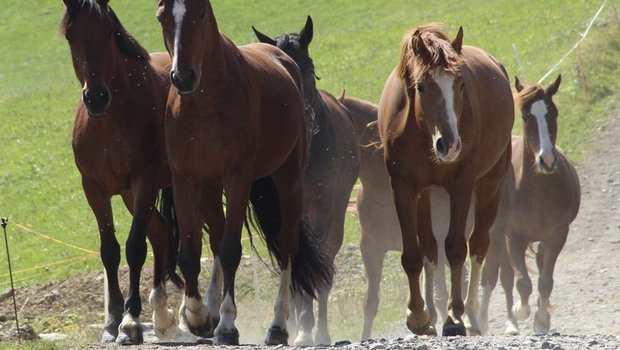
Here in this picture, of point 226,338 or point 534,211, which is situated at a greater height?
point 534,211

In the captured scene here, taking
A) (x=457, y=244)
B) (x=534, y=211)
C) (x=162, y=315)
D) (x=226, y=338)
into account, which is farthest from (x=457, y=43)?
(x=534, y=211)

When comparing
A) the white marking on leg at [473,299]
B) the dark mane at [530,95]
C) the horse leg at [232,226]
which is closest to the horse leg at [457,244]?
the white marking on leg at [473,299]

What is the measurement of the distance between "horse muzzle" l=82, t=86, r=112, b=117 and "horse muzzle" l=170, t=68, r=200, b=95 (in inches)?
31.2

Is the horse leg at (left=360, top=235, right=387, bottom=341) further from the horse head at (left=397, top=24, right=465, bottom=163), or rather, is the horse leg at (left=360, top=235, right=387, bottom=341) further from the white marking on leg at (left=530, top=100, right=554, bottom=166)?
the horse head at (left=397, top=24, right=465, bottom=163)

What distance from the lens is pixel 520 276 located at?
15.1 meters

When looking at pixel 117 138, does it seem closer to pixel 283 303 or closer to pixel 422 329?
pixel 283 303

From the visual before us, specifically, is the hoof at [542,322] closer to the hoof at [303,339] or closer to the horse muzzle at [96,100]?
the hoof at [303,339]

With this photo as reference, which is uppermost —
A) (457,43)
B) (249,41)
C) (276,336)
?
(249,41)

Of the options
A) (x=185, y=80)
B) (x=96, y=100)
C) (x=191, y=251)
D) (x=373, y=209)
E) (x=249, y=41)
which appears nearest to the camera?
(x=185, y=80)

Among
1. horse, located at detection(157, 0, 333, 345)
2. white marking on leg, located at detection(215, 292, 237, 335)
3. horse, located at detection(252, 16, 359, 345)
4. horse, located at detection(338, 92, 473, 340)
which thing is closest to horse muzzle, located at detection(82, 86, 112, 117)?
horse, located at detection(157, 0, 333, 345)

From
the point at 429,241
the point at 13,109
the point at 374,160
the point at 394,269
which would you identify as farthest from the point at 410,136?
the point at 13,109

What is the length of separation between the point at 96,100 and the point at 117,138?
21.6 inches

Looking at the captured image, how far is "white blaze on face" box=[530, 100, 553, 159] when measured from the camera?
48.5 ft

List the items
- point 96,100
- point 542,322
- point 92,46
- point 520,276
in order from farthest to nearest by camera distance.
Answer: point 520,276, point 542,322, point 92,46, point 96,100
